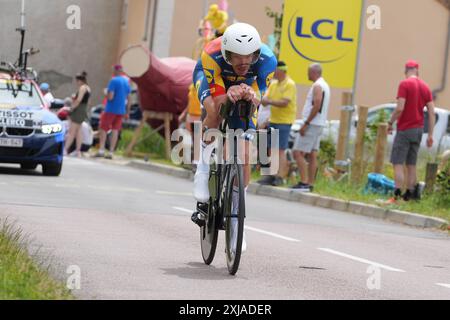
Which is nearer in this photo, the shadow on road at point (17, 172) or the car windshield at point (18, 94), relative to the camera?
the car windshield at point (18, 94)

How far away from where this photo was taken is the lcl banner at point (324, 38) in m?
22.8

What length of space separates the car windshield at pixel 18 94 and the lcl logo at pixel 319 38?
199 inches

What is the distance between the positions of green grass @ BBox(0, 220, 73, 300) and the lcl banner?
14.1m

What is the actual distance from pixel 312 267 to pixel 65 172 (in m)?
12.1

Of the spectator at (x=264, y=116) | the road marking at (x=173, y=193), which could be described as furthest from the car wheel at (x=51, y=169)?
the spectator at (x=264, y=116)

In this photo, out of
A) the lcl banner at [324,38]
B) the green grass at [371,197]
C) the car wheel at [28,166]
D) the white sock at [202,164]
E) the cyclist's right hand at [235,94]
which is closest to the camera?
the cyclist's right hand at [235,94]

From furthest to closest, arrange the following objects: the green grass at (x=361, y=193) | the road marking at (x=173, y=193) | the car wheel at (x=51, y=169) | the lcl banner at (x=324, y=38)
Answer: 1. the lcl banner at (x=324, y=38)
2. the car wheel at (x=51, y=169)
3. the road marking at (x=173, y=193)
4. the green grass at (x=361, y=193)

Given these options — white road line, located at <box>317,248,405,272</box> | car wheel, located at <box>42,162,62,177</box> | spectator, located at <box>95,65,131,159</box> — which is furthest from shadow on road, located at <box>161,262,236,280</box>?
spectator, located at <box>95,65,131,159</box>

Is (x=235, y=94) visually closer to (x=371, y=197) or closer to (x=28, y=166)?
(x=371, y=197)

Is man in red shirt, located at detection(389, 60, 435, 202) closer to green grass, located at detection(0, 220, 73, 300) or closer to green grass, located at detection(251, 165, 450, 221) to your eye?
green grass, located at detection(251, 165, 450, 221)

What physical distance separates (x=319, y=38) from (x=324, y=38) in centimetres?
15

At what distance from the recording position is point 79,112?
92.4 feet

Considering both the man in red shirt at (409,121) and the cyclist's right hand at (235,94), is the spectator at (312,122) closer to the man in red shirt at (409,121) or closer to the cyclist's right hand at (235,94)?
the man in red shirt at (409,121)

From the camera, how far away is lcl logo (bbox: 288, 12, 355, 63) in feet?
75.0
